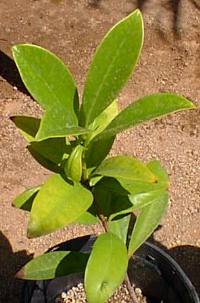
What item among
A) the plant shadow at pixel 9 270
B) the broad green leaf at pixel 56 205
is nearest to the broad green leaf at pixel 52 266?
the broad green leaf at pixel 56 205

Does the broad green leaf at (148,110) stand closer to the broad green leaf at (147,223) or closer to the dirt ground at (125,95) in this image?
the broad green leaf at (147,223)

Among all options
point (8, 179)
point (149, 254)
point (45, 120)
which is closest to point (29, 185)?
point (8, 179)

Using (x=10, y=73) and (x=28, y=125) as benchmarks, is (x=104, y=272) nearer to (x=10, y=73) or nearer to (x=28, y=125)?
(x=28, y=125)

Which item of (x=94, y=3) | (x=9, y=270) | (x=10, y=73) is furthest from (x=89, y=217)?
(x=94, y=3)

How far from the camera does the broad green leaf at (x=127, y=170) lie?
1.45 m

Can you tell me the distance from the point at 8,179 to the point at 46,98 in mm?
1536

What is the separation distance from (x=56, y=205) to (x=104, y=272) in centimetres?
22

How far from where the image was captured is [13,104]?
3.27 meters

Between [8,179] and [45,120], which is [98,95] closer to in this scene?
[45,120]

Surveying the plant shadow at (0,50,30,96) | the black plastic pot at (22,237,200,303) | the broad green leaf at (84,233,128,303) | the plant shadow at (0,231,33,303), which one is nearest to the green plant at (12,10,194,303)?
the broad green leaf at (84,233,128,303)

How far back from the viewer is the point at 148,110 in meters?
1.40

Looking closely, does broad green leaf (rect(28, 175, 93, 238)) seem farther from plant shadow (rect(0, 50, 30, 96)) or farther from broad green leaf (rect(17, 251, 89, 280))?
plant shadow (rect(0, 50, 30, 96))

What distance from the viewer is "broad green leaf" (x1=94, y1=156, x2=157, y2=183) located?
1.45m

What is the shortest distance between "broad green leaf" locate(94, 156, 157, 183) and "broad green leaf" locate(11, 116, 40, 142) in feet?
0.57
